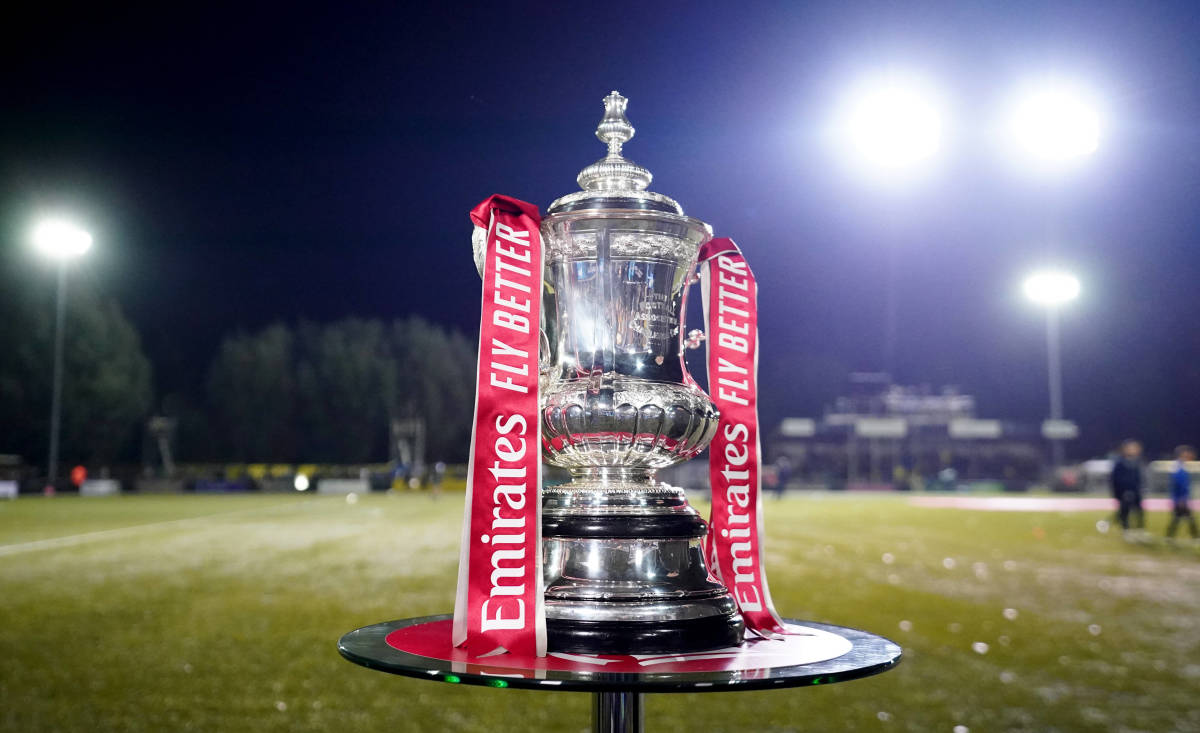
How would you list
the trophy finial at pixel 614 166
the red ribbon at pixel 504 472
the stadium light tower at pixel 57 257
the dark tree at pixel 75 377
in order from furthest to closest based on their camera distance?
1. the dark tree at pixel 75 377
2. the stadium light tower at pixel 57 257
3. the trophy finial at pixel 614 166
4. the red ribbon at pixel 504 472

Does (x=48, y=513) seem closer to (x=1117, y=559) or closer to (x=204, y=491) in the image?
(x=204, y=491)

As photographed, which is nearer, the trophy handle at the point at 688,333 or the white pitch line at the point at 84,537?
the trophy handle at the point at 688,333

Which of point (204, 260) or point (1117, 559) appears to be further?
point (204, 260)

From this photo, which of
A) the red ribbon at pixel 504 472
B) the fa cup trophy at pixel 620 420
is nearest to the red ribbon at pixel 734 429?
the fa cup trophy at pixel 620 420

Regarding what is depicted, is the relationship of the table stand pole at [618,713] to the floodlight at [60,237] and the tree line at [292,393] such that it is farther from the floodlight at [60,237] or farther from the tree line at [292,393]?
the tree line at [292,393]

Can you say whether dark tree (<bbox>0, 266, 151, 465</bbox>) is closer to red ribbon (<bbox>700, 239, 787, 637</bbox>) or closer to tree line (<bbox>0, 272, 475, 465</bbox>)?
tree line (<bbox>0, 272, 475, 465</bbox>)

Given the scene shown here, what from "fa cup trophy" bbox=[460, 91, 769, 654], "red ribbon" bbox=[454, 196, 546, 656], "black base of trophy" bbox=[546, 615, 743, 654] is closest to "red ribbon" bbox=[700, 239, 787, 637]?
"fa cup trophy" bbox=[460, 91, 769, 654]

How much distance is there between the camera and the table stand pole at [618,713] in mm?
1472

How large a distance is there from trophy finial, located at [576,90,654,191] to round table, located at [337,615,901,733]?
0.84 meters

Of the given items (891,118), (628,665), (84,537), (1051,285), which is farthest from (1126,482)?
(1051,285)

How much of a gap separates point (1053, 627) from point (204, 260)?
50.7 metres

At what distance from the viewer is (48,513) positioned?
806 inches

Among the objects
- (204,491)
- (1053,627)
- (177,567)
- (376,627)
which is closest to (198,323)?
(204,491)

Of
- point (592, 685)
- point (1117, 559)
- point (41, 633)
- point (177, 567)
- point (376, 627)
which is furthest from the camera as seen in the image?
point (1117, 559)
